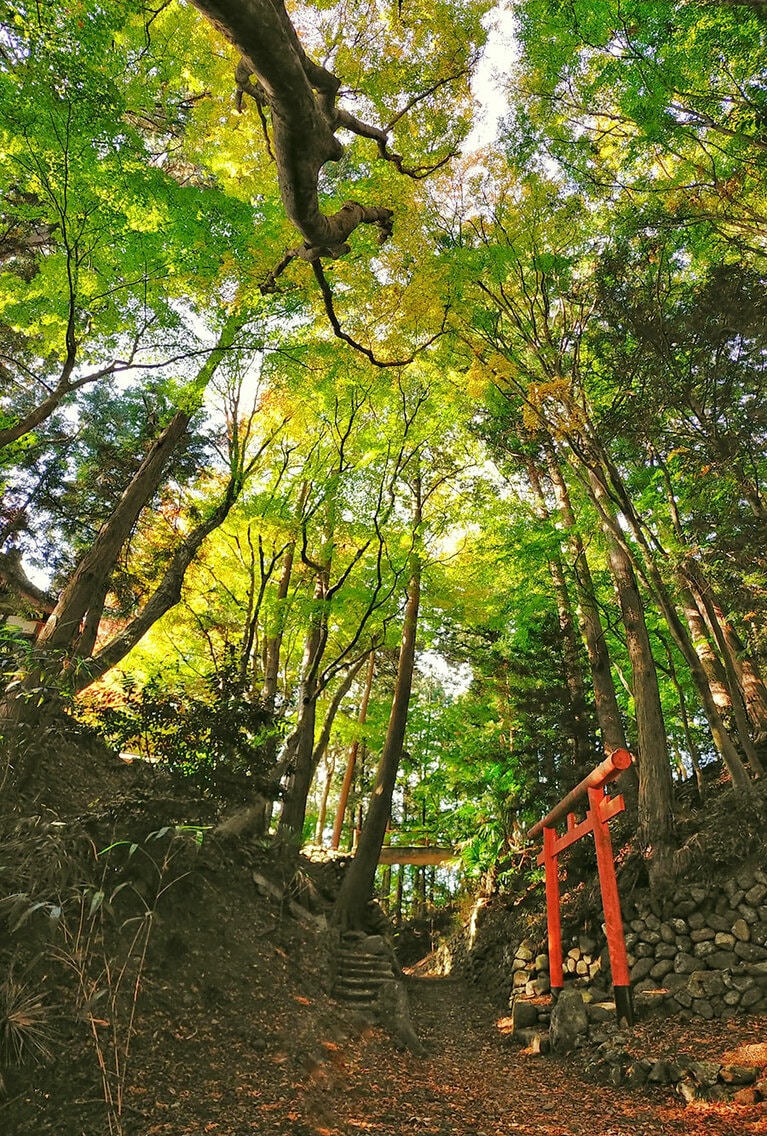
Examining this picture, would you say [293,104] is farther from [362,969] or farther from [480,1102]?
[362,969]

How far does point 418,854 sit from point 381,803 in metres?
6.02

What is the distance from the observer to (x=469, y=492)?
11.0m

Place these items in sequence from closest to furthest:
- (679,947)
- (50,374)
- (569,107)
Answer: (679,947) < (569,107) < (50,374)

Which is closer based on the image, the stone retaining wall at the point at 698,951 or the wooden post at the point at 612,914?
the stone retaining wall at the point at 698,951

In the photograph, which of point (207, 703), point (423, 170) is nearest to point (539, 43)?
point (423, 170)

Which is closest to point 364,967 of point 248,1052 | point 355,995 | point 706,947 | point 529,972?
point 355,995

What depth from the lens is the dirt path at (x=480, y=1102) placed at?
3.95m

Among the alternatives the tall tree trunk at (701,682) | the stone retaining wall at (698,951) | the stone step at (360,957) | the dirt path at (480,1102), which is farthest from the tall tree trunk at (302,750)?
the tall tree trunk at (701,682)

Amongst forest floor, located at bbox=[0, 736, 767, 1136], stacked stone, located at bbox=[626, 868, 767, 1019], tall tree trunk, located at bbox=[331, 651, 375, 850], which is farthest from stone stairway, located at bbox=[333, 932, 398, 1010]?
tall tree trunk, located at bbox=[331, 651, 375, 850]

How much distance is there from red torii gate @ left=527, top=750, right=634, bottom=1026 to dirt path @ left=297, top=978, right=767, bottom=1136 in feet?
3.12

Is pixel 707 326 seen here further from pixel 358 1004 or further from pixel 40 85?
pixel 358 1004

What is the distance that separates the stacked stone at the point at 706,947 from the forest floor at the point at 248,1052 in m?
Result: 0.36

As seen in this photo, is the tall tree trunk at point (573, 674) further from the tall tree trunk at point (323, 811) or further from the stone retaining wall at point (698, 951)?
the tall tree trunk at point (323, 811)

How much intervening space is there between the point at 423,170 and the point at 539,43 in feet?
13.6
